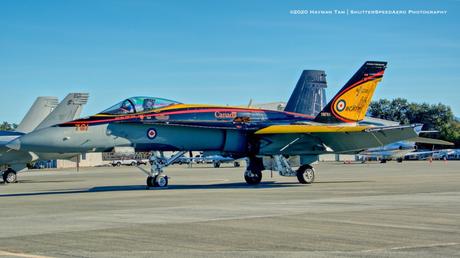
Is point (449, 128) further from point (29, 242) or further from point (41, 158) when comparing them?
point (29, 242)

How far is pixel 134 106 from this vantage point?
22.6m

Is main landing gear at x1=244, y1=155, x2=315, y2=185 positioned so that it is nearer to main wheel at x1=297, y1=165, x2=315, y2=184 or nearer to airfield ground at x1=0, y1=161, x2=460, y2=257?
main wheel at x1=297, y1=165, x2=315, y2=184

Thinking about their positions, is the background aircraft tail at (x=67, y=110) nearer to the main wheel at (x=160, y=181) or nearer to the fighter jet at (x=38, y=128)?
the fighter jet at (x=38, y=128)

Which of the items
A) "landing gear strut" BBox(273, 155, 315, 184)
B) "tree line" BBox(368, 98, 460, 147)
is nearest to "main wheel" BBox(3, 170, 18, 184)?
"landing gear strut" BBox(273, 155, 315, 184)

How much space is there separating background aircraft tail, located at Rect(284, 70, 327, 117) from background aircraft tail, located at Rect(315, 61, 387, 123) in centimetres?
408

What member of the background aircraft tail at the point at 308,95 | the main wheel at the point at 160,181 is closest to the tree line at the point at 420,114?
the background aircraft tail at the point at 308,95

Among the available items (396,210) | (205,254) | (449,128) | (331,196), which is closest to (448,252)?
(205,254)

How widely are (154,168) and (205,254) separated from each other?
16.0 meters

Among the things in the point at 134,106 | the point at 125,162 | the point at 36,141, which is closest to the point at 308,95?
the point at 134,106

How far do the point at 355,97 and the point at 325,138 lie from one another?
2716 mm

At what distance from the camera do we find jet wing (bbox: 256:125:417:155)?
23938 mm

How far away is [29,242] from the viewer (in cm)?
945

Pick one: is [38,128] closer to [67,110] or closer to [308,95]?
[67,110]

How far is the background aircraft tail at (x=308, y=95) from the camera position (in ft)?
101
